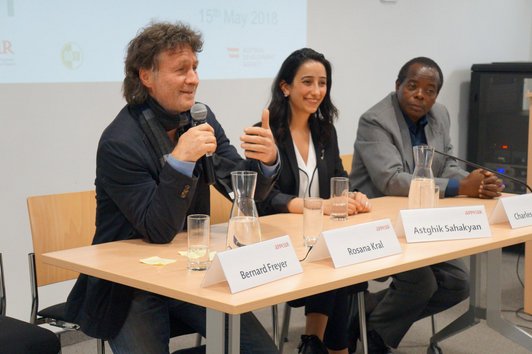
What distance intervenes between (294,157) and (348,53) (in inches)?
80.4

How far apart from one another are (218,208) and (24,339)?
1028 mm

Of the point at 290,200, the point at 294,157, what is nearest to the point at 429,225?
the point at 290,200

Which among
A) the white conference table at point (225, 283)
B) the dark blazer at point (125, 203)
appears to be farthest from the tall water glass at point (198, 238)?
the dark blazer at point (125, 203)

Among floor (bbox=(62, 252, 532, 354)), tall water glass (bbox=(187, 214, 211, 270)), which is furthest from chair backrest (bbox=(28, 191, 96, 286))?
tall water glass (bbox=(187, 214, 211, 270))

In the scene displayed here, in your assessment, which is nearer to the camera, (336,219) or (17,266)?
(336,219)

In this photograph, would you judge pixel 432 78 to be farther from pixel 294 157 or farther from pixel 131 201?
pixel 131 201

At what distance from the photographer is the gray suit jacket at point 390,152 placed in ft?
10.8

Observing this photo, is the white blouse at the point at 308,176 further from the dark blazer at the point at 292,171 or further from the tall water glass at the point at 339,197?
the tall water glass at the point at 339,197

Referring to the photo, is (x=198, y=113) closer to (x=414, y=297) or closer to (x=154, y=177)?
(x=154, y=177)

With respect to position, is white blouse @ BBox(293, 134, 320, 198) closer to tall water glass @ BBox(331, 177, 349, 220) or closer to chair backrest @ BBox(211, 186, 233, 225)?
chair backrest @ BBox(211, 186, 233, 225)

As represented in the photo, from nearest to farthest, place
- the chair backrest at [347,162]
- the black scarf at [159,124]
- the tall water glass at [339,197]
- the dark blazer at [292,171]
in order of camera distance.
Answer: the black scarf at [159,124], the tall water glass at [339,197], the dark blazer at [292,171], the chair backrest at [347,162]

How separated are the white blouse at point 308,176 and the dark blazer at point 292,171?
2 cm

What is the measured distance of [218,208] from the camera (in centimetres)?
316

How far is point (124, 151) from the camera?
236 centimetres
